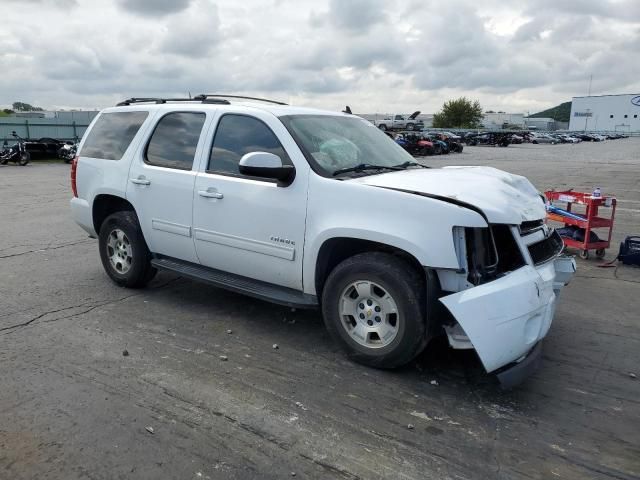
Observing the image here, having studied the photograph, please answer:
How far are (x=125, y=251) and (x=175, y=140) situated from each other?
1.34 metres

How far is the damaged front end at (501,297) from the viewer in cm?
331

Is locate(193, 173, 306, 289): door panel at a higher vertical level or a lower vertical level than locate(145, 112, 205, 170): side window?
lower

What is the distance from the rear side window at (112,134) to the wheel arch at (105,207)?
417mm

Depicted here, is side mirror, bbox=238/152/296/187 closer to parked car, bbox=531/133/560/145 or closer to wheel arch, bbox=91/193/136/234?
wheel arch, bbox=91/193/136/234

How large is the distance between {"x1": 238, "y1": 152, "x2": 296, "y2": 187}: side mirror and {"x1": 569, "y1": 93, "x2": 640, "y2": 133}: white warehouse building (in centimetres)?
15192

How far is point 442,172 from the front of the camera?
4.43 meters

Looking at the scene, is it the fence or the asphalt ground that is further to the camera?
the fence

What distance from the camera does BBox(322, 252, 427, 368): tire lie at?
11.9 feet

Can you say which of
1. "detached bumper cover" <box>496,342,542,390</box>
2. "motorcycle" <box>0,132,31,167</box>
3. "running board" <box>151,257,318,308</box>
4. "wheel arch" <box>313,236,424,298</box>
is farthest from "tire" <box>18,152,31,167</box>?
"detached bumper cover" <box>496,342,542,390</box>

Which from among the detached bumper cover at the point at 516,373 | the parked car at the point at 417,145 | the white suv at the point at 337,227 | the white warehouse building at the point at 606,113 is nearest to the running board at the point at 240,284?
the white suv at the point at 337,227

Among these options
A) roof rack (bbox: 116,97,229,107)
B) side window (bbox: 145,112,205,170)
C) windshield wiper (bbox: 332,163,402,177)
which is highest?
roof rack (bbox: 116,97,229,107)

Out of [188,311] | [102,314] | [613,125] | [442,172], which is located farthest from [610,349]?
[613,125]

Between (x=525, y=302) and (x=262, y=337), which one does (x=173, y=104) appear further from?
(x=525, y=302)

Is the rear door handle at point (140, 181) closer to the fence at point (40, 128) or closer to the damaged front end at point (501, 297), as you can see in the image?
the damaged front end at point (501, 297)
